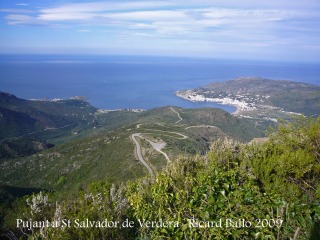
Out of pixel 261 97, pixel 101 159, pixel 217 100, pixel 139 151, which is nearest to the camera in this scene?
pixel 139 151

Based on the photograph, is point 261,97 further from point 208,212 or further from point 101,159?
point 208,212

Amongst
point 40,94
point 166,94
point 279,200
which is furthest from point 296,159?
point 40,94

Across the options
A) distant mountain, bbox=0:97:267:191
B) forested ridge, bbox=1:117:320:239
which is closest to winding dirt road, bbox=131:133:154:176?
distant mountain, bbox=0:97:267:191

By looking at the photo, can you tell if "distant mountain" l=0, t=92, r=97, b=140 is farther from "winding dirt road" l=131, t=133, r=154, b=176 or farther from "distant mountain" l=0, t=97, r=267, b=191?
"winding dirt road" l=131, t=133, r=154, b=176

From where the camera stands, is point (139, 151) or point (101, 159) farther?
point (101, 159)

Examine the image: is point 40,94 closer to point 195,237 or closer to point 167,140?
point 167,140

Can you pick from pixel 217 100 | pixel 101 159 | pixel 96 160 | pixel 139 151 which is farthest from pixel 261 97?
pixel 96 160

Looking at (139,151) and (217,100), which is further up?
(139,151)

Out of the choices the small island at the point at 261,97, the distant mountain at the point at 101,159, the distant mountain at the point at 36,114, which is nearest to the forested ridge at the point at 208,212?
the distant mountain at the point at 101,159
